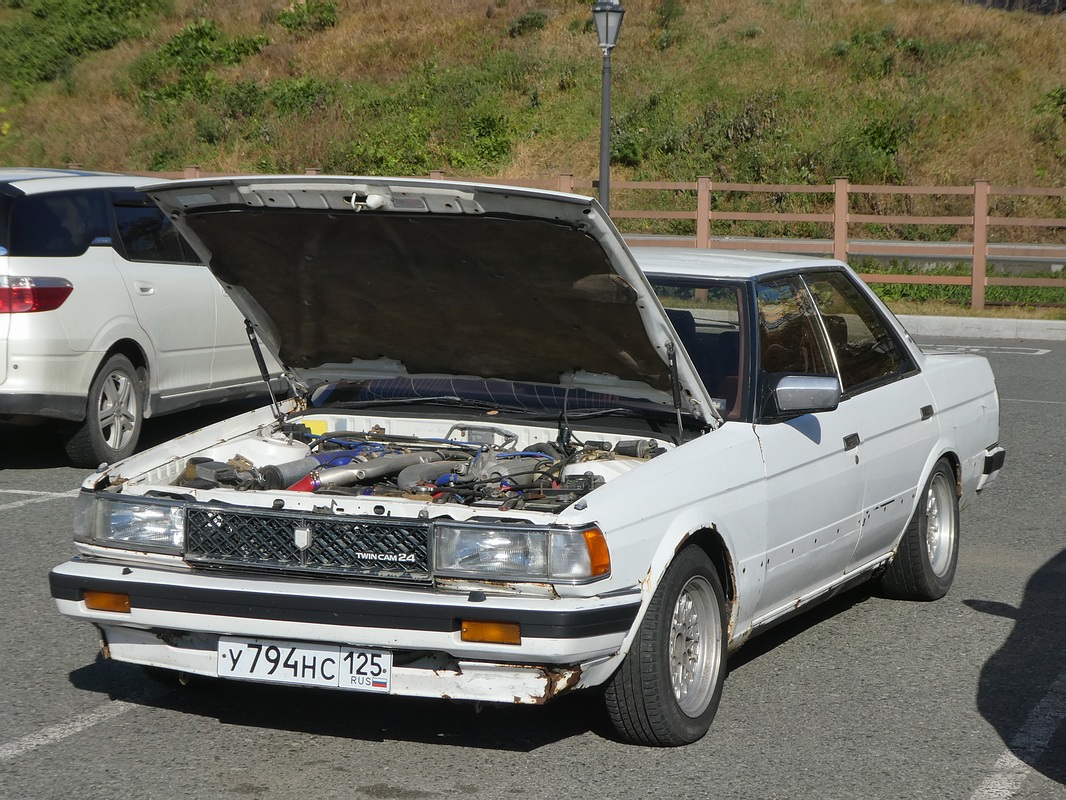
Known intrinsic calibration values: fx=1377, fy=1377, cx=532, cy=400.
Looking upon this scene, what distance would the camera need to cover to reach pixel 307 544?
161 inches

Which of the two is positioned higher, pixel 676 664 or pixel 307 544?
pixel 307 544

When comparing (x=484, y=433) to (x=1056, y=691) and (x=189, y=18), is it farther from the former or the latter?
(x=189, y=18)

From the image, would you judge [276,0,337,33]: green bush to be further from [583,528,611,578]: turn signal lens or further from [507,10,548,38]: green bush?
[583,528,611,578]: turn signal lens

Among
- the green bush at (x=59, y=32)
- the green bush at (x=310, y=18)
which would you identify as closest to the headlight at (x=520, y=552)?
the green bush at (x=310, y=18)

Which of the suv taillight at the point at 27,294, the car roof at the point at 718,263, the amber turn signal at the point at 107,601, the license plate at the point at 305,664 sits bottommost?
the license plate at the point at 305,664

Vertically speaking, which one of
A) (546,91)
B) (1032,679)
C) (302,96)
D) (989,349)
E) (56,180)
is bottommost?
(1032,679)

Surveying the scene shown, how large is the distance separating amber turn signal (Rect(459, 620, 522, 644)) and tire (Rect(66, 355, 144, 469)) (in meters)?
5.45

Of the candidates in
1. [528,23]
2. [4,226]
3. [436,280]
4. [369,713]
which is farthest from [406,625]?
[528,23]

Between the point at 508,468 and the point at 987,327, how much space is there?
1490cm

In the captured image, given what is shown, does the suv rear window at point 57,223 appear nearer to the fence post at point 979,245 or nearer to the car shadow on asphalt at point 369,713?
the car shadow on asphalt at point 369,713

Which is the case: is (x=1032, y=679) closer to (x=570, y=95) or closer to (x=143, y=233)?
(x=143, y=233)

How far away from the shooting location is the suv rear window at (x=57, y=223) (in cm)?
829

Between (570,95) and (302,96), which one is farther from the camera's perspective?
(302,96)

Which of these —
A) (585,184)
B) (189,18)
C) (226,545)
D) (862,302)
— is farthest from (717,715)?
(189,18)
